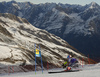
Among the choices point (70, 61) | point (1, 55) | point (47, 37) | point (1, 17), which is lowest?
point (70, 61)

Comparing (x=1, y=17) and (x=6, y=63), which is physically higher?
(x=1, y=17)

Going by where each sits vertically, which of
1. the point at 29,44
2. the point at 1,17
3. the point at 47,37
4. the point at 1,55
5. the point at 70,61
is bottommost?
the point at 70,61

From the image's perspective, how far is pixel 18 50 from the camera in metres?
77.2

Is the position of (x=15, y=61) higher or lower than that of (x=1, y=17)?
lower

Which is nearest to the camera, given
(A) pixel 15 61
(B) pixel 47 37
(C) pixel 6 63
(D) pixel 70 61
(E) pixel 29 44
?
(D) pixel 70 61

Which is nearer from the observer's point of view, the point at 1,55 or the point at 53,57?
the point at 1,55

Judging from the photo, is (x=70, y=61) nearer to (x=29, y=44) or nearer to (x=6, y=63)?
(x=6, y=63)

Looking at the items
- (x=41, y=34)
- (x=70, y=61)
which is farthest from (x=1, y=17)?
(x=70, y=61)

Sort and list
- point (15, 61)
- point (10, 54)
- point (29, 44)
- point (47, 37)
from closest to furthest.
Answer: point (15, 61) < point (10, 54) < point (29, 44) < point (47, 37)

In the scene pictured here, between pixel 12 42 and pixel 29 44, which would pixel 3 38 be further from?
pixel 29 44

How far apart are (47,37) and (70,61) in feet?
324

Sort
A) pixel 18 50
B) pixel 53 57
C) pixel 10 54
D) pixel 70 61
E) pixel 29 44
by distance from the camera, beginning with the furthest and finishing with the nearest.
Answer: pixel 29 44 < pixel 53 57 < pixel 18 50 < pixel 10 54 < pixel 70 61

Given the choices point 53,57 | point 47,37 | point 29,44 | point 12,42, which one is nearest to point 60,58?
point 53,57

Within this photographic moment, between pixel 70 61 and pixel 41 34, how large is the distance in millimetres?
101290
